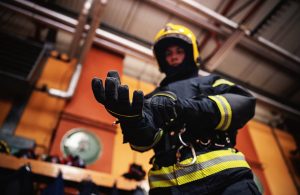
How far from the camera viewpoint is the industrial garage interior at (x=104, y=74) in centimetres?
254

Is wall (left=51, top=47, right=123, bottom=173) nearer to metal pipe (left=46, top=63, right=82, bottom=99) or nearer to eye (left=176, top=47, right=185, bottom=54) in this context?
metal pipe (left=46, top=63, right=82, bottom=99)

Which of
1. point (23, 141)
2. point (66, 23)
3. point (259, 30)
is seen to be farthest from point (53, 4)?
point (259, 30)

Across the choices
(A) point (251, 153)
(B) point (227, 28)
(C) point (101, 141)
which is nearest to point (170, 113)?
(C) point (101, 141)

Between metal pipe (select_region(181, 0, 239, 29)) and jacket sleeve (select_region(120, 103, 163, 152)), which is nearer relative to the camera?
jacket sleeve (select_region(120, 103, 163, 152))

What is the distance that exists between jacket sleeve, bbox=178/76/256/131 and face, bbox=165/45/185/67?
0.67m

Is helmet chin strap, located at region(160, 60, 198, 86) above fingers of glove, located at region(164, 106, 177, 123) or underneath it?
above

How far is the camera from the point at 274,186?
14.6 ft

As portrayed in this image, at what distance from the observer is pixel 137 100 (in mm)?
964

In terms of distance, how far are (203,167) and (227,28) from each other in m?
3.32

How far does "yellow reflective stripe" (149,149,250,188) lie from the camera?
1.11 metres

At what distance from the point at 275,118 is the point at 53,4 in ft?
17.2

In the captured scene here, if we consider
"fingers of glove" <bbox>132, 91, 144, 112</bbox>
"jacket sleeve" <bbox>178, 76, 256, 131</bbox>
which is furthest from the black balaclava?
"fingers of glove" <bbox>132, 91, 144, 112</bbox>

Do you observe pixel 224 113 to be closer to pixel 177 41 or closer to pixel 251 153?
pixel 177 41


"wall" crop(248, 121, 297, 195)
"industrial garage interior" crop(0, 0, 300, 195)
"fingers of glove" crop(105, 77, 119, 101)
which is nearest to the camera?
"fingers of glove" crop(105, 77, 119, 101)
